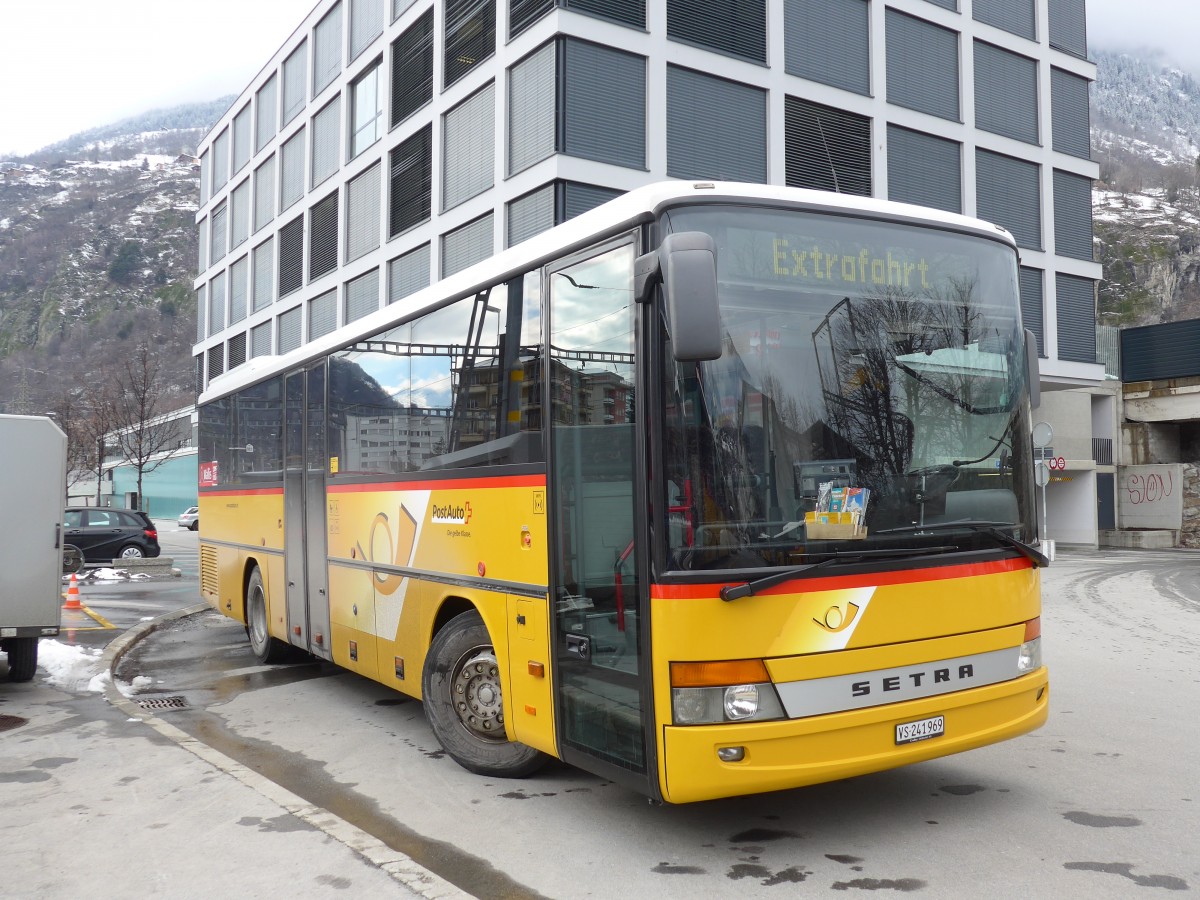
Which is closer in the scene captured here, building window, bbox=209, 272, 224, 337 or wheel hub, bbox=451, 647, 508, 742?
wheel hub, bbox=451, 647, 508, 742

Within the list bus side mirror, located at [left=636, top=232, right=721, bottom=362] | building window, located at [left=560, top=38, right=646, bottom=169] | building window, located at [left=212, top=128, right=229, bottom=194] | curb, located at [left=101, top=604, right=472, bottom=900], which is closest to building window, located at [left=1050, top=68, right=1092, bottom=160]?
building window, located at [left=560, top=38, right=646, bottom=169]

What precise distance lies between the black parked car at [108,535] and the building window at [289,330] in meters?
12.2

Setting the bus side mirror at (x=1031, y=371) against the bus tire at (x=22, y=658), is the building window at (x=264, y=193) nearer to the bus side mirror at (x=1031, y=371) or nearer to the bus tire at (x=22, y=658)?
the bus tire at (x=22, y=658)

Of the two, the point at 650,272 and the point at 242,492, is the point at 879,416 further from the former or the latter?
the point at 242,492

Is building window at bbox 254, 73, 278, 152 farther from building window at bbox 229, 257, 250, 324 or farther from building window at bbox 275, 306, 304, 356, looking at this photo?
building window at bbox 275, 306, 304, 356

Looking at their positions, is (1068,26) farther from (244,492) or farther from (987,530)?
(987,530)

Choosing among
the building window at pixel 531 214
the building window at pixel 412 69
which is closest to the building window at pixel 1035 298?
the building window at pixel 531 214

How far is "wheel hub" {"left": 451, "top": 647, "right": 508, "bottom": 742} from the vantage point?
21.2 ft

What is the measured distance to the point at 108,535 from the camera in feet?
87.2

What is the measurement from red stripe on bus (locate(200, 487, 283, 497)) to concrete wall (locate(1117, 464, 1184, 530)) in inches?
1443

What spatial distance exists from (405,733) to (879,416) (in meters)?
4.50

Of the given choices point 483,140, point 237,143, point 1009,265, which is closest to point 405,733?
point 1009,265

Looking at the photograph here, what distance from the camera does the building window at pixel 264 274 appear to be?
41.3m

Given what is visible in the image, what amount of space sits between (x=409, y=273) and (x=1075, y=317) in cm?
2131
